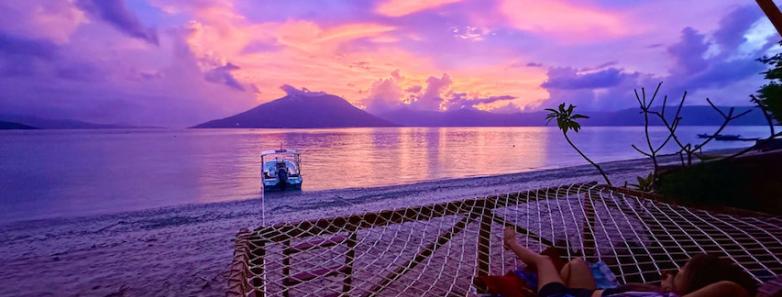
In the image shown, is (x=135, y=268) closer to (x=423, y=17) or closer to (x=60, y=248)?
(x=60, y=248)

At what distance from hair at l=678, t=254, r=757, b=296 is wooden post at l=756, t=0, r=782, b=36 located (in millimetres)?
632

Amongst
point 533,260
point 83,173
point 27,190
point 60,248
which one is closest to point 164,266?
point 60,248

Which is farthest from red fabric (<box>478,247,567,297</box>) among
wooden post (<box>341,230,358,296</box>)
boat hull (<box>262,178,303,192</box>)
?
boat hull (<box>262,178,303,192</box>)

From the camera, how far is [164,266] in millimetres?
4574

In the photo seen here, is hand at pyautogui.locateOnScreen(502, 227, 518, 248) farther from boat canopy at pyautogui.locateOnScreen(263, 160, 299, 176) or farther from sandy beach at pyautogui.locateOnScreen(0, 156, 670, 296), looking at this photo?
boat canopy at pyautogui.locateOnScreen(263, 160, 299, 176)

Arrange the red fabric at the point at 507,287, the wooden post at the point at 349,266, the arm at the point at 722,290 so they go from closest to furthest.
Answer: the arm at the point at 722,290
the red fabric at the point at 507,287
the wooden post at the point at 349,266

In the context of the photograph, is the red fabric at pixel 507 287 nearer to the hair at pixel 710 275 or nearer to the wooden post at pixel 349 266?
the hair at pixel 710 275

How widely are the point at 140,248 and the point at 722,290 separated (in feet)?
20.3

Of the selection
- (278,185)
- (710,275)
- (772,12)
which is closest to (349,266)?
(710,275)

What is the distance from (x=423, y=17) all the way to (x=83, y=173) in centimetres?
1717

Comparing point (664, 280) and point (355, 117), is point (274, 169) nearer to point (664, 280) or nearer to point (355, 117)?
point (664, 280)

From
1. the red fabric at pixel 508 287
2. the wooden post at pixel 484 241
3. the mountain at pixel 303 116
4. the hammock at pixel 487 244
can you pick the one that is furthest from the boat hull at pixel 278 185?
the mountain at pixel 303 116

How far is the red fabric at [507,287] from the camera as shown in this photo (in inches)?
62.6

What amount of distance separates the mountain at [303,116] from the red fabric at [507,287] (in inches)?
4746
